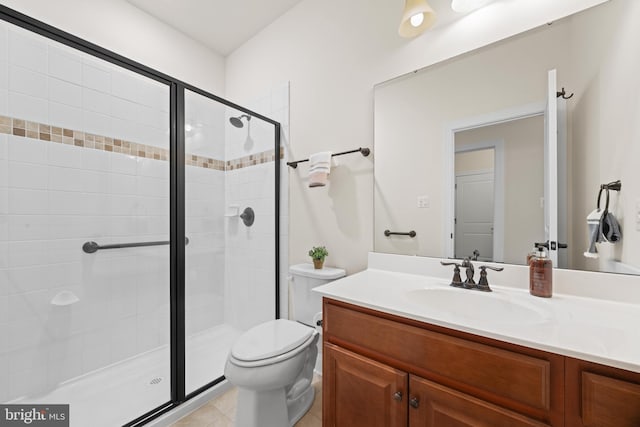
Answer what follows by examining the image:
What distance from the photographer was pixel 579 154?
1.02 metres

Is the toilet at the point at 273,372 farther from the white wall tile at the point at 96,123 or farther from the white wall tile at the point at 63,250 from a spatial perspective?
the white wall tile at the point at 96,123

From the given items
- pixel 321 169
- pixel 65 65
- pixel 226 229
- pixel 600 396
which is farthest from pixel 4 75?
pixel 600 396

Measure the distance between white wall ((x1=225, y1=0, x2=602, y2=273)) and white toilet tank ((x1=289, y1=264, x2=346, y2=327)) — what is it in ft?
0.46

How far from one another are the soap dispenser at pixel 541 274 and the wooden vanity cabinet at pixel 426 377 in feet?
1.40

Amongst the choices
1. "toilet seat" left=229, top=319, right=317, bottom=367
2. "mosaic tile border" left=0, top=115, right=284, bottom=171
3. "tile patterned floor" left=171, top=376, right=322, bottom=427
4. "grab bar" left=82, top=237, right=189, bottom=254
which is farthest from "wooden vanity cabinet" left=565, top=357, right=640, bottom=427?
"mosaic tile border" left=0, top=115, right=284, bottom=171

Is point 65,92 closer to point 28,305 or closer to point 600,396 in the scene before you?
point 28,305

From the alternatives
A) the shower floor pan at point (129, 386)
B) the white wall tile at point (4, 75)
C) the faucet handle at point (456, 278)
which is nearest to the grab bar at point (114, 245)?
the shower floor pan at point (129, 386)

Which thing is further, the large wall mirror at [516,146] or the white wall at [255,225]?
the white wall at [255,225]

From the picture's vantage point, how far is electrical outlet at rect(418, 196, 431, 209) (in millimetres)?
1378

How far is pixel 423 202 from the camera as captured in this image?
4.57 feet

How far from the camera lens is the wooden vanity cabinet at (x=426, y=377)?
679 millimetres

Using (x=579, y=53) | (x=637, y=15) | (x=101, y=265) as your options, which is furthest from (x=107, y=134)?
(x=637, y=15)

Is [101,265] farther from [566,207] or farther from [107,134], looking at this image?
[566,207]

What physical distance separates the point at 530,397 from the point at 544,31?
52.3 inches
